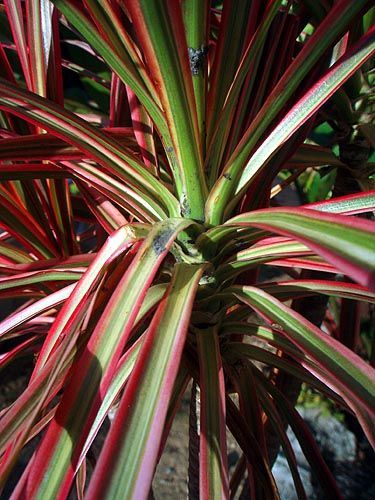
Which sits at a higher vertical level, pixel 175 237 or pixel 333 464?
pixel 333 464

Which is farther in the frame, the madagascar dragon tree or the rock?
the rock

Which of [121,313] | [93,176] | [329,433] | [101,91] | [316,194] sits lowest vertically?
[121,313]

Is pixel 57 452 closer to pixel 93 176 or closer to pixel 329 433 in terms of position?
pixel 93 176

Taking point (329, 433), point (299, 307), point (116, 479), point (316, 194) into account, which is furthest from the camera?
point (329, 433)

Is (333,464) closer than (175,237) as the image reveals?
No

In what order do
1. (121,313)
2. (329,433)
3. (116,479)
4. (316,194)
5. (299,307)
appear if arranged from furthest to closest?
(329,433), (316,194), (299,307), (121,313), (116,479)

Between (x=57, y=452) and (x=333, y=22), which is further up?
(x=333, y=22)

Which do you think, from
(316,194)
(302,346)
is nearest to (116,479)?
(302,346)

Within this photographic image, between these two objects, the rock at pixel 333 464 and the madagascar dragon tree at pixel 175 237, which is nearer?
the madagascar dragon tree at pixel 175 237
